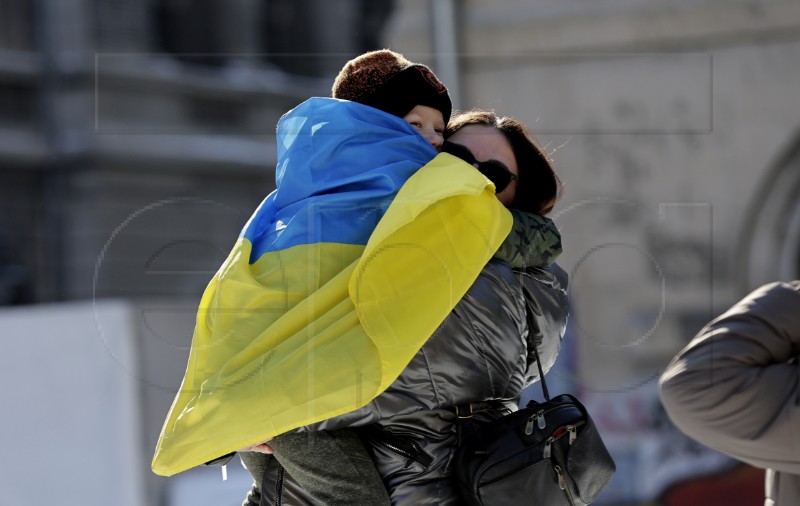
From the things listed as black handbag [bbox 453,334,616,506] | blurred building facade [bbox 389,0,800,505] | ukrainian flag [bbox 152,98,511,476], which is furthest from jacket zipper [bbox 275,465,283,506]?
blurred building facade [bbox 389,0,800,505]

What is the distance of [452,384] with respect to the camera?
1.80 meters

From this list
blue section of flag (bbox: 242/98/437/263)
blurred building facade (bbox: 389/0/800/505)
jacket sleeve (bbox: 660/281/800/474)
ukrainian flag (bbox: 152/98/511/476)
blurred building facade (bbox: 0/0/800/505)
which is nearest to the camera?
jacket sleeve (bbox: 660/281/800/474)

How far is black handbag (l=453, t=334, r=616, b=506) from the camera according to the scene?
1.75 meters

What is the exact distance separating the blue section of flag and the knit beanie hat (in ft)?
0.27

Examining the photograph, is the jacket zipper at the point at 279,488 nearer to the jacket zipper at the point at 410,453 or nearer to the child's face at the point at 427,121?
the jacket zipper at the point at 410,453

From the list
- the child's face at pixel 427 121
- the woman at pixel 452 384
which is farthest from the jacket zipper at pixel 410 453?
the child's face at pixel 427 121

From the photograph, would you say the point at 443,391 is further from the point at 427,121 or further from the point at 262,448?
the point at 427,121

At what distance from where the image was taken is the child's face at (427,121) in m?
2.02

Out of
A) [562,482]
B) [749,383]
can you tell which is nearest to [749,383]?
[749,383]

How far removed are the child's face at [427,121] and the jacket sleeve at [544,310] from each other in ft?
0.97

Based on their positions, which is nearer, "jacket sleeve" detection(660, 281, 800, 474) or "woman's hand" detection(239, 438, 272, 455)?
"jacket sleeve" detection(660, 281, 800, 474)

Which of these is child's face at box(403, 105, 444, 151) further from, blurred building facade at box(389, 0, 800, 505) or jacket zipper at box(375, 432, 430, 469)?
blurred building facade at box(389, 0, 800, 505)

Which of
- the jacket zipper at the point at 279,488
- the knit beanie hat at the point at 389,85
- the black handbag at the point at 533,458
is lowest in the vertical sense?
the jacket zipper at the point at 279,488

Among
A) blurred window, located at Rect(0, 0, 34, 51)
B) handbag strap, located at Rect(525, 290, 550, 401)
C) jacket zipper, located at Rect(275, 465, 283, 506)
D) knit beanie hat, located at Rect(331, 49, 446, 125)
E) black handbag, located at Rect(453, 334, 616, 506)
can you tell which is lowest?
jacket zipper, located at Rect(275, 465, 283, 506)
